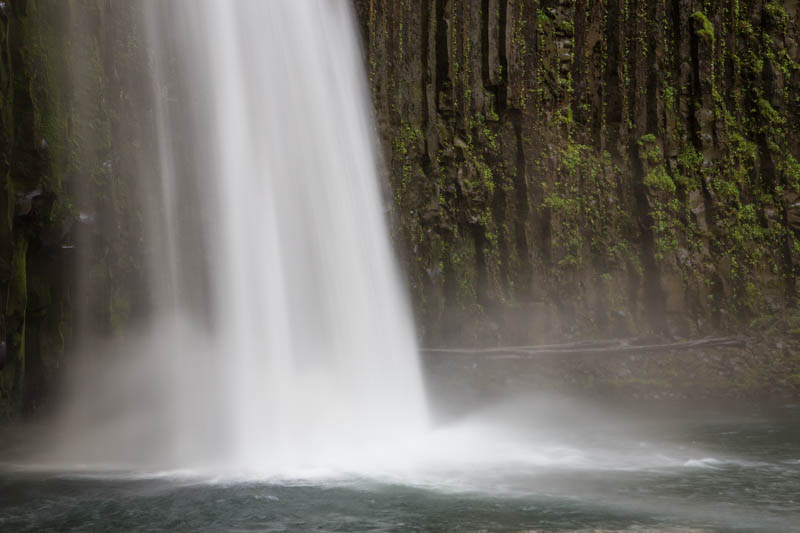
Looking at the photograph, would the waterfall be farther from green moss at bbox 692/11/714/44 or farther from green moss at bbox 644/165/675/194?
green moss at bbox 692/11/714/44

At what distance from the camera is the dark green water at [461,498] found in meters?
6.34

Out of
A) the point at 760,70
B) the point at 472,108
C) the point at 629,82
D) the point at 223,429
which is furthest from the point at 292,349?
the point at 760,70

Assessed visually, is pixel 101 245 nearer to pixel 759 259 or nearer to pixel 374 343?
pixel 374 343

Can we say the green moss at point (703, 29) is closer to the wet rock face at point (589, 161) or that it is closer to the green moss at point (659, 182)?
the wet rock face at point (589, 161)

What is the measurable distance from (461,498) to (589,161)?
35.2 feet

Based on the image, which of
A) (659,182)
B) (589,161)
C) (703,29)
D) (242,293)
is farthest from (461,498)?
(703,29)

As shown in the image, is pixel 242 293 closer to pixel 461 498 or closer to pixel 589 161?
pixel 461 498

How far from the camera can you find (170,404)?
1066cm

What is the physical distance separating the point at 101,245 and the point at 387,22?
7627mm

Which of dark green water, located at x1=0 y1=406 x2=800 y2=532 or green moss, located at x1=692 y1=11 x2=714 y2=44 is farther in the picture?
green moss, located at x1=692 y1=11 x2=714 y2=44

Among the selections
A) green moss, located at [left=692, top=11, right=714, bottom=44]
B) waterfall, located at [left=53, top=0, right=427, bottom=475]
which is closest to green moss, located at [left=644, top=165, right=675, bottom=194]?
green moss, located at [left=692, top=11, right=714, bottom=44]

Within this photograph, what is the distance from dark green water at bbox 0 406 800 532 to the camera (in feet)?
20.8

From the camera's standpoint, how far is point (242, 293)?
34.2 ft

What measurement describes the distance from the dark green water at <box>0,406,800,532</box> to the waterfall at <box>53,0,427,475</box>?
1473 millimetres
